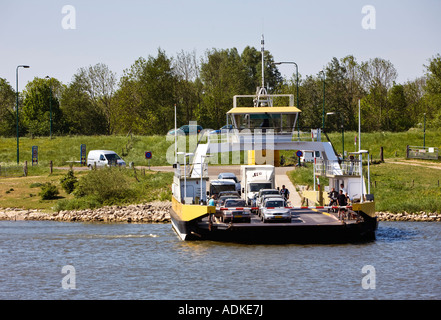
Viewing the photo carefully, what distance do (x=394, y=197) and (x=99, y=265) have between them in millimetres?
28373

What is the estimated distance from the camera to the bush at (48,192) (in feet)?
188

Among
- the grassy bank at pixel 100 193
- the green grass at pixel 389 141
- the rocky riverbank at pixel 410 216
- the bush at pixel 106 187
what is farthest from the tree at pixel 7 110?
the rocky riverbank at pixel 410 216

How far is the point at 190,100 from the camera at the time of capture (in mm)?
111250

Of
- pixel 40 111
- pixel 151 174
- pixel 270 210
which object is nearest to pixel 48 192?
pixel 151 174

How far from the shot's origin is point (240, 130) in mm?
42719

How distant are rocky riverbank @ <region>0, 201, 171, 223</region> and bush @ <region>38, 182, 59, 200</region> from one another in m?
3.46

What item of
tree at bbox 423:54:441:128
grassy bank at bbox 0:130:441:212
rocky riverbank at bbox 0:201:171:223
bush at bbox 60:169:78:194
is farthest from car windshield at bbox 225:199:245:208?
tree at bbox 423:54:441:128

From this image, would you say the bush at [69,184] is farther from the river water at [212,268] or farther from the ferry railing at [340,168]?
the ferry railing at [340,168]

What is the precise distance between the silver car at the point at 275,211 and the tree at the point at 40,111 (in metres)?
A: 72.9

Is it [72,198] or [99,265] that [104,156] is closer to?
[72,198]

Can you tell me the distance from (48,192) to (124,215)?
10.7m

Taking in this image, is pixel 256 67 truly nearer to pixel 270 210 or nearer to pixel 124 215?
pixel 124 215

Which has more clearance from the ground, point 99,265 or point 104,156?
point 104,156
